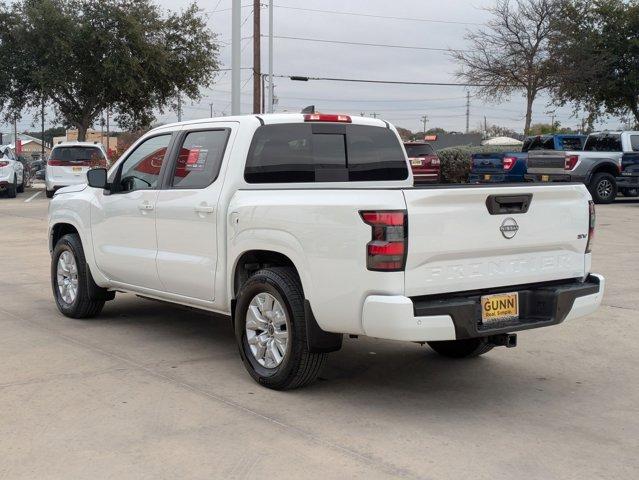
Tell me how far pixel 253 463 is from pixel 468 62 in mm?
32251

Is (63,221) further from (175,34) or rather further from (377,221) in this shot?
(175,34)

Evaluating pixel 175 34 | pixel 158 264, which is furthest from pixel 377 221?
pixel 175 34

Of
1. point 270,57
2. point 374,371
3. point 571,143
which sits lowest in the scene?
point 374,371

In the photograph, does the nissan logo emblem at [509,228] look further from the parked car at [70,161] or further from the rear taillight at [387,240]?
the parked car at [70,161]

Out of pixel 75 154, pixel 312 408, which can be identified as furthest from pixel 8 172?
pixel 312 408

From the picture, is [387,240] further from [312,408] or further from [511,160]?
[511,160]

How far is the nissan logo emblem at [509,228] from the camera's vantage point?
504 cm

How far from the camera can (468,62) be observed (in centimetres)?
3447

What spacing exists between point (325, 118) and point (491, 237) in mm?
1900

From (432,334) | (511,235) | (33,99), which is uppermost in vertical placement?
(33,99)

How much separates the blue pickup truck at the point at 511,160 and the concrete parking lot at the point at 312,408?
1369 centimetres

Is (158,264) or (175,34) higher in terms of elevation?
(175,34)

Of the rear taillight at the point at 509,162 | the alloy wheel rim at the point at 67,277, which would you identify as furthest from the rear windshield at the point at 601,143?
the alloy wheel rim at the point at 67,277

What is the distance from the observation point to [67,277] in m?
7.86
